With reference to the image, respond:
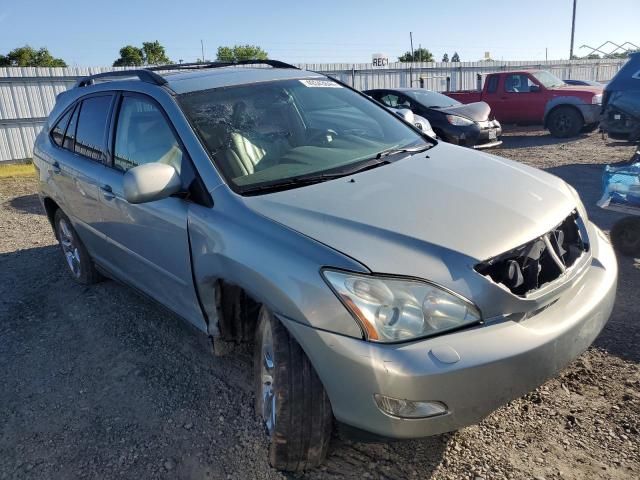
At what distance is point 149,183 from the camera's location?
2.57m

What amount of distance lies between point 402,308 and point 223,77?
2101 millimetres

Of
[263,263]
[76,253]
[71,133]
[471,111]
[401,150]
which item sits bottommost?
[76,253]

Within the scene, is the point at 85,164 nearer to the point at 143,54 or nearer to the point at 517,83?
the point at 517,83

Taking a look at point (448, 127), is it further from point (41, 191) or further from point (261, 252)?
point (261, 252)

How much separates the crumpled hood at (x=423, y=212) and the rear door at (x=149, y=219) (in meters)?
0.59

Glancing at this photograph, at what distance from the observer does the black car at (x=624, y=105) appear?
7.82 meters

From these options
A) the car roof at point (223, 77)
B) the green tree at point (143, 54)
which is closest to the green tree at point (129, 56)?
the green tree at point (143, 54)

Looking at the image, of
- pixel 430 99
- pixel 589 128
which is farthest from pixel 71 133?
pixel 589 128

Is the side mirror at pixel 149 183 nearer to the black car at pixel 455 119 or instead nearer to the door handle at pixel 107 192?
the door handle at pixel 107 192

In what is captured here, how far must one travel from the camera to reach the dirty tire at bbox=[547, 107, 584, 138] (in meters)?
12.6

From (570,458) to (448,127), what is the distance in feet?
29.9

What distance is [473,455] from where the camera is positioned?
7.83ft

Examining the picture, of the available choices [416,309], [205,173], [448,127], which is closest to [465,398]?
[416,309]

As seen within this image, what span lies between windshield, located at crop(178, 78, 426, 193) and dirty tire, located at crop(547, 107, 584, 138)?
35.3 ft
